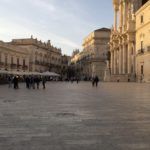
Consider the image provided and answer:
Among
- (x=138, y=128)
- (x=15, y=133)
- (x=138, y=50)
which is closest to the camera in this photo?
(x=15, y=133)

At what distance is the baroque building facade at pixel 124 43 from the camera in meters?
58.4

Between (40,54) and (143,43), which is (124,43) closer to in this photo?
(143,43)

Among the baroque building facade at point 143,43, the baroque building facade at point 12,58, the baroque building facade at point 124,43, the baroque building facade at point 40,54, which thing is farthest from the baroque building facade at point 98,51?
the baroque building facade at point 143,43

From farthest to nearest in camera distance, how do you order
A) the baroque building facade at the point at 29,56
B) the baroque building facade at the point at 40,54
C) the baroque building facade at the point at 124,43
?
the baroque building facade at the point at 40,54 < the baroque building facade at the point at 29,56 < the baroque building facade at the point at 124,43

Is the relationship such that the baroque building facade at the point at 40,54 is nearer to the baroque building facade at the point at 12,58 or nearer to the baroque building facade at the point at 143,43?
the baroque building facade at the point at 12,58

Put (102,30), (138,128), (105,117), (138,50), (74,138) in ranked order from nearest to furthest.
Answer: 1. (74,138)
2. (138,128)
3. (105,117)
4. (138,50)
5. (102,30)

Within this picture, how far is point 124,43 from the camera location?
60.9 metres

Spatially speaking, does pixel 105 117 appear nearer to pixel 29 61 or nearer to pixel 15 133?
pixel 15 133

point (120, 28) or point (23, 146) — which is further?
point (120, 28)

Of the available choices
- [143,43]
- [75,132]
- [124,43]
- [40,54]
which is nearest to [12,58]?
[40,54]

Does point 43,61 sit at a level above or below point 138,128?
above

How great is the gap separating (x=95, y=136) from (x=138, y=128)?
53.2 inches

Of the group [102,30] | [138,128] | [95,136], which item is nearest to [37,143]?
[95,136]

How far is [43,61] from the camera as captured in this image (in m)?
102
